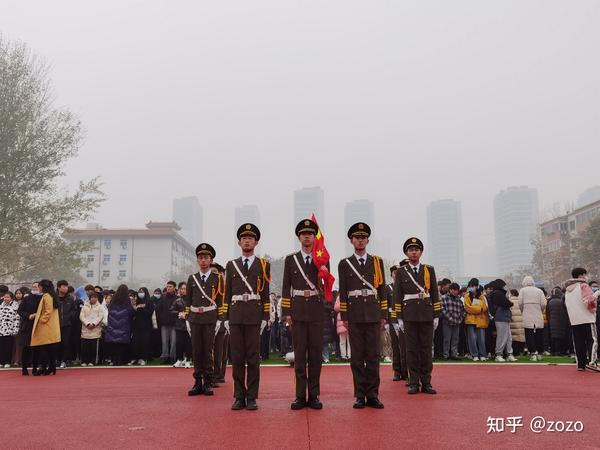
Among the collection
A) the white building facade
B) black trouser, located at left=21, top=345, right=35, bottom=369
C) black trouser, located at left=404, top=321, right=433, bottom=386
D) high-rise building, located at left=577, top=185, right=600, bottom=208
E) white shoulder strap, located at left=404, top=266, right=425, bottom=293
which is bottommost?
black trouser, located at left=21, top=345, right=35, bottom=369

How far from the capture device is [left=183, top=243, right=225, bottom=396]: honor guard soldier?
24.3 ft

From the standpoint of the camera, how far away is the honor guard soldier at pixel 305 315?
610cm

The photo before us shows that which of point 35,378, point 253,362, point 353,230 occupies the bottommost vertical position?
point 35,378

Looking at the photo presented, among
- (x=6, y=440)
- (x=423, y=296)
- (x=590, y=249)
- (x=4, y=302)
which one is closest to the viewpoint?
(x=6, y=440)

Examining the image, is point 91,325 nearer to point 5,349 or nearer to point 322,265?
point 5,349

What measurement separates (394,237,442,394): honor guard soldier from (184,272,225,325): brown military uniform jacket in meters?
2.67

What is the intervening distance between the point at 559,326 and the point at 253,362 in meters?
10.3

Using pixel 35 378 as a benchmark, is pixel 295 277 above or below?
above

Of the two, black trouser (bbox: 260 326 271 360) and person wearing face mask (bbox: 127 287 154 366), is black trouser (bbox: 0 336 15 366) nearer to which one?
person wearing face mask (bbox: 127 287 154 366)

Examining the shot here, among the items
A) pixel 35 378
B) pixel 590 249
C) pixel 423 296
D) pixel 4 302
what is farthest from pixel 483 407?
pixel 590 249

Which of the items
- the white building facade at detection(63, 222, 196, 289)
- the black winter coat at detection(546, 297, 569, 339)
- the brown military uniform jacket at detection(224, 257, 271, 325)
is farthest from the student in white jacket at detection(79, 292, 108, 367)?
the white building facade at detection(63, 222, 196, 289)

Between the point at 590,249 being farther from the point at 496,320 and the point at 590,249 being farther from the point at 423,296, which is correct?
the point at 423,296

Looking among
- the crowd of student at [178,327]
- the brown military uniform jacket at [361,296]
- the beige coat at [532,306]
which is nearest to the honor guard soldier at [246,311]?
the brown military uniform jacket at [361,296]

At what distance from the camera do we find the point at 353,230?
662 cm
